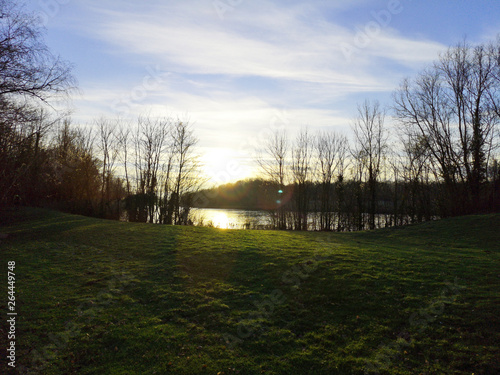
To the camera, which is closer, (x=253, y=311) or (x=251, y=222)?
(x=253, y=311)

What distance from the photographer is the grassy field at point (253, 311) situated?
5.01m

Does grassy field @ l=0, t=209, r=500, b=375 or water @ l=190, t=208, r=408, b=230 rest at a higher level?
water @ l=190, t=208, r=408, b=230

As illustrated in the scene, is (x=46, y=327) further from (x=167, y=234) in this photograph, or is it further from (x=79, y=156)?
(x=79, y=156)

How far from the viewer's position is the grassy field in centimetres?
501

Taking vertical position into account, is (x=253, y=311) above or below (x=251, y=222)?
below

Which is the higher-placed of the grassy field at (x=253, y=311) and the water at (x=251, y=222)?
the water at (x=251, y=222)

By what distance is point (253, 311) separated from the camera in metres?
6.83

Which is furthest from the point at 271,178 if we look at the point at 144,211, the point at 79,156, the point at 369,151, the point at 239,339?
the point at 239,339

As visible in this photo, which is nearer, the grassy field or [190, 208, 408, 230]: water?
the grassy field

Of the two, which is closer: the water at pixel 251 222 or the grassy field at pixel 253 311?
the grassy field at pixel 253 311

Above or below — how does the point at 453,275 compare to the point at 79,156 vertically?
below

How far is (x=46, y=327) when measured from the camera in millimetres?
5930

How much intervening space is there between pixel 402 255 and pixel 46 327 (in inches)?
418

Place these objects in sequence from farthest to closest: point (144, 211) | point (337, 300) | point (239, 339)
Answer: point (144, 211), point (337, 300), point (239, 339)
